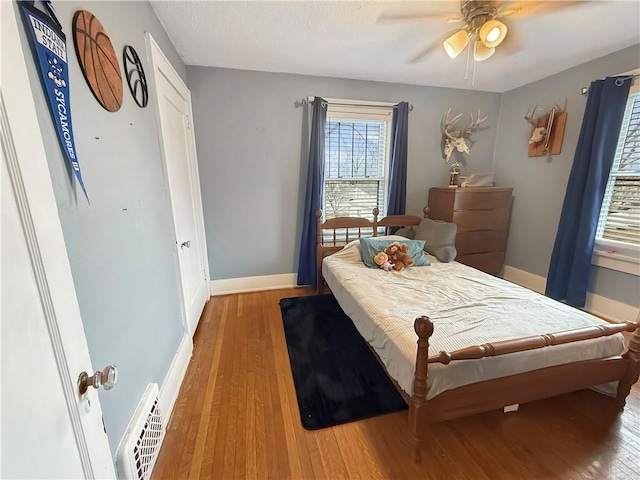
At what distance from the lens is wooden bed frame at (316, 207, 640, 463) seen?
49.2 inches

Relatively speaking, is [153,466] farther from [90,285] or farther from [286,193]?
[286,193]

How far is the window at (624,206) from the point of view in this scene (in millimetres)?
2441

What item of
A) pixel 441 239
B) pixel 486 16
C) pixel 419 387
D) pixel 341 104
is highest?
pixel 486 16

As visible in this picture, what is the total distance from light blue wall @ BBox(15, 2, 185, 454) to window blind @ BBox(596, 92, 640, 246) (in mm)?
3915

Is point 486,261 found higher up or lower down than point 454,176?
lower down

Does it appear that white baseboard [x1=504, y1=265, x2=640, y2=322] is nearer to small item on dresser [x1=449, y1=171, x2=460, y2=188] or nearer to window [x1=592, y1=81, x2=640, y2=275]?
window [x1=592, y1=81, x2=640, y2=275]

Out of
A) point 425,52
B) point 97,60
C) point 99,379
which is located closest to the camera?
point 99,379

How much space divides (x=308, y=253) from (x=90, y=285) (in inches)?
94.6

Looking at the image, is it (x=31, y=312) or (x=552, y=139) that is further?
(x=552, y=139)

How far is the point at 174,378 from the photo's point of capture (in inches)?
69.5

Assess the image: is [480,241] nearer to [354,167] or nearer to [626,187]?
[626,187]

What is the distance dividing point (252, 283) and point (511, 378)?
266 centimetres

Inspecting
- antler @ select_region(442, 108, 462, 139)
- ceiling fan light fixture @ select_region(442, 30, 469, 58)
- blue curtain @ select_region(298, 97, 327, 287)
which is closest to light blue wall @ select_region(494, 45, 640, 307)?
antler @ select_region(442, 108, 462, 139)

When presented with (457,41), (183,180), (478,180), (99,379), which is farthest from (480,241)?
(99,379)
